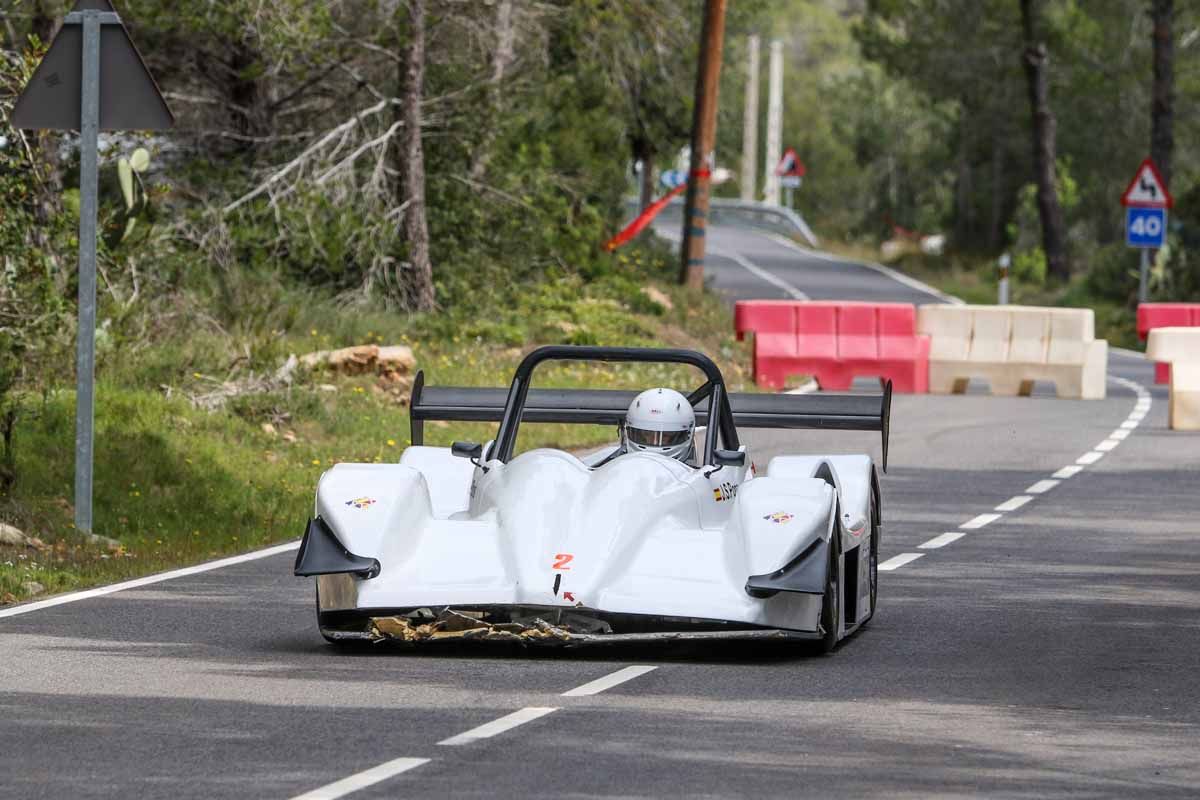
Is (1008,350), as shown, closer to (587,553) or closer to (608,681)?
(587,553)

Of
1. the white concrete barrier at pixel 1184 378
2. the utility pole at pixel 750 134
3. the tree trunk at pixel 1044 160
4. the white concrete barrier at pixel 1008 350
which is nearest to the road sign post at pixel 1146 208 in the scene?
the white concrete barrier at pixel 1008 350

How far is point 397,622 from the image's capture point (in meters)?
10.3

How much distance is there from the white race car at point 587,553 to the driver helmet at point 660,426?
0.14 m

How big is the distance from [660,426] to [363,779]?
4011 mm

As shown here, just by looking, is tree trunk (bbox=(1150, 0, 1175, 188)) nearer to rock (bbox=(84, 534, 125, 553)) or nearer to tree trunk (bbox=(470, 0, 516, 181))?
tree trunk (bbox=(470, 0, 516, 181))

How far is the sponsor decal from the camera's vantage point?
11.0 meters

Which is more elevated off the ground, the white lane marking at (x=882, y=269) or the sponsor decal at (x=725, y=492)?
the white lane marking at (x=882, y=269)

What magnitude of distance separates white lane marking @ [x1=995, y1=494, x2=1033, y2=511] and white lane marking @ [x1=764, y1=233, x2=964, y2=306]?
34423 mm

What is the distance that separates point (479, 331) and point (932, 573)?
49.6 feet

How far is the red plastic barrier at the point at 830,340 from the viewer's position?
96.1 feet

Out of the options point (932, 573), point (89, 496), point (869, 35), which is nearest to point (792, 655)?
point (932, 573)

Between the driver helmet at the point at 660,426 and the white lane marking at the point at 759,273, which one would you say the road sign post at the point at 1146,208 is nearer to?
the white lane marking at the point at 759,273

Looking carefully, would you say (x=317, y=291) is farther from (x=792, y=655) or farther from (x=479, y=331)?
(x=792, y=655)

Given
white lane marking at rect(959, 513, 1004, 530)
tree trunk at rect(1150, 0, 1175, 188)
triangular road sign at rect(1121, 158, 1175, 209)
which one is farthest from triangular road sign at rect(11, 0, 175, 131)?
tree trunk at rect(1150, 0, 1175, 188)
